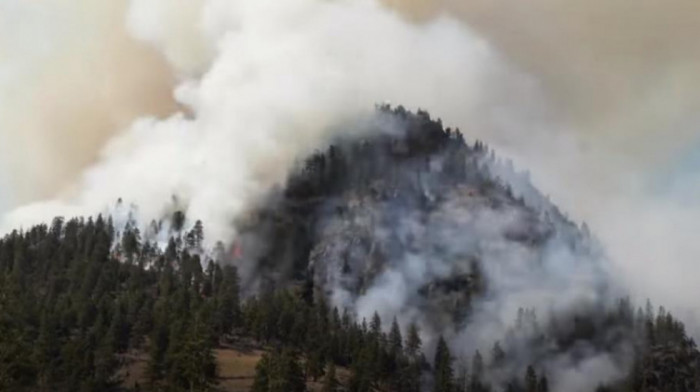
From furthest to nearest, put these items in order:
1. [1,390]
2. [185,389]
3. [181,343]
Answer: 1. [181,343]
2. [185,389]
3. [1,390]

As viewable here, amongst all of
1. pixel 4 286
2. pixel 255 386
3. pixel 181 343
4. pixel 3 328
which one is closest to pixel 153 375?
pixel 181 343

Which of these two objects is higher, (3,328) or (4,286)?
(4,286)

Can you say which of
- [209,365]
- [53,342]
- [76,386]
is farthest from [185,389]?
[53,342]

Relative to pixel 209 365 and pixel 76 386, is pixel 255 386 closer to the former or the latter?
pixel 209 365

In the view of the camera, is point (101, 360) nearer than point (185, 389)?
No

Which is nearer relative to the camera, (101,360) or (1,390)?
(1,390)

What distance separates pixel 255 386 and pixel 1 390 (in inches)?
2431

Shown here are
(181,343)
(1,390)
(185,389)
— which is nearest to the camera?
(1,390)

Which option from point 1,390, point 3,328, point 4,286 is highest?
point 4,286

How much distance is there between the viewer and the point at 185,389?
179m

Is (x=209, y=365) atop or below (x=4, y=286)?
below

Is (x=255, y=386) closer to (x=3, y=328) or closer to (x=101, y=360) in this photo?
(x=101, y=360)

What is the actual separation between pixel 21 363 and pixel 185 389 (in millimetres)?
38474

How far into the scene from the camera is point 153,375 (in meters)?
193
